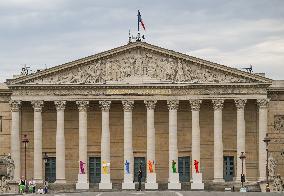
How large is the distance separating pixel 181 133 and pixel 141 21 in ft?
37.3

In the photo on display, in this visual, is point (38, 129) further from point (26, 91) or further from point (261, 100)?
point (261, 100)

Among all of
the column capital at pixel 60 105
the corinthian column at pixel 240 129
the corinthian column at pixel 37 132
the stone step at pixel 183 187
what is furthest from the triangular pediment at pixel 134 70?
the stone step at pixel 183 187

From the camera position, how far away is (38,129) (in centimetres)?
9569

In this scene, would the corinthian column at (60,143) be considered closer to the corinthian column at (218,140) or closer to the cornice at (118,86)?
the cornice at (118,86)

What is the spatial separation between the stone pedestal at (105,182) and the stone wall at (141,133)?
291 cm

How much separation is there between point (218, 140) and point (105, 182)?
440 inches

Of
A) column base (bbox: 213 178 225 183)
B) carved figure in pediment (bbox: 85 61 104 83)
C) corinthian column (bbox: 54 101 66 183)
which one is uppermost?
carved figure in pediment (bbox: 85 61 104 83)

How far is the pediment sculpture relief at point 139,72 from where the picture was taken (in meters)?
95.6

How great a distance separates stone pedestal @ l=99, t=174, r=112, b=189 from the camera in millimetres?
94312

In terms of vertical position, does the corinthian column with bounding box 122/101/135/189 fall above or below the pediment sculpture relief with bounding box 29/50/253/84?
below

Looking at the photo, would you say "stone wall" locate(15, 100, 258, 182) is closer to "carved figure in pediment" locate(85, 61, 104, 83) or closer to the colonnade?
the colonnade

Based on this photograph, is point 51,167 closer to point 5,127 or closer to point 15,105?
point 5,127

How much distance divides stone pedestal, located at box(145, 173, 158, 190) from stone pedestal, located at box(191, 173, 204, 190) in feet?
11.3

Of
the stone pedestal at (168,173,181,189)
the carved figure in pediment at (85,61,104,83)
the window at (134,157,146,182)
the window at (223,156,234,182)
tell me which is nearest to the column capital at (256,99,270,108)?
the window at (223,156,234,182)
